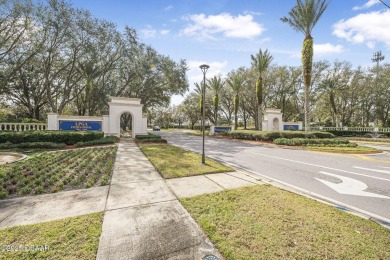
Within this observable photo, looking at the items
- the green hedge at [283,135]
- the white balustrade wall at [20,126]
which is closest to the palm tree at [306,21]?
the green hedge at [283,135]

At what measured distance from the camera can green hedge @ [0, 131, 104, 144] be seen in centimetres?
1182

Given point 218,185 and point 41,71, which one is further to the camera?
point 41,71

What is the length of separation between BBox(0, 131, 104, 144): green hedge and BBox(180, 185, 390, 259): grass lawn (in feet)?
42.6

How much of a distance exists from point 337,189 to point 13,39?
2919 centimetres

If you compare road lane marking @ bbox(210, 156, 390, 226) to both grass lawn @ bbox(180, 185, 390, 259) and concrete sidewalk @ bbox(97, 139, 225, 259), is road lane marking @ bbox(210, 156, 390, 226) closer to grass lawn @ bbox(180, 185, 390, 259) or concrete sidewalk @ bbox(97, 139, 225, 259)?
grass lawn @ bbox(180, 185, 390, 259)

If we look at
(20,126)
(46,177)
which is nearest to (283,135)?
(46,177)

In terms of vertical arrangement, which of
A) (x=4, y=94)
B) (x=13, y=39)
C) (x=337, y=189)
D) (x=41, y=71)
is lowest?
(x=337, y=189)

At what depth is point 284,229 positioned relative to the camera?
3.08 m

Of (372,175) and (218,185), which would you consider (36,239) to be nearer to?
(218,185)

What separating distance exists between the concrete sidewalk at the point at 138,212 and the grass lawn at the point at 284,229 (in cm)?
34

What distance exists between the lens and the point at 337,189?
5.13 m

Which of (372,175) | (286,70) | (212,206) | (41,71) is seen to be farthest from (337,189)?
(286,70)

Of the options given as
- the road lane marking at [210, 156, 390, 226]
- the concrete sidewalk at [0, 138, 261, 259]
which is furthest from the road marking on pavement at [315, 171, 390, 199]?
the concrete sidewalk at [0, 138, 261, 259]

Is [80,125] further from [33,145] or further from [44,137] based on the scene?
[33,145]
